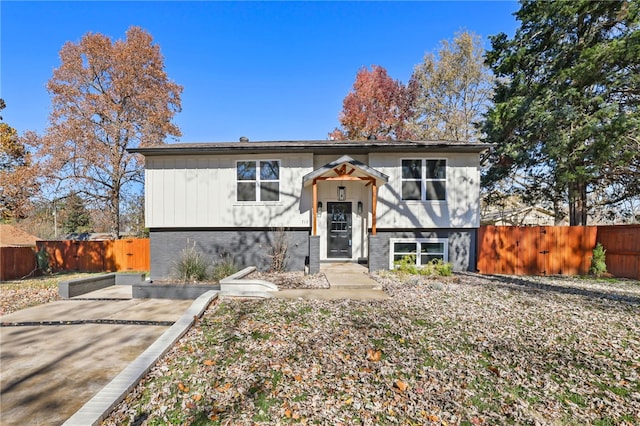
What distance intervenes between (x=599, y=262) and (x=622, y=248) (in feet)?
2.56

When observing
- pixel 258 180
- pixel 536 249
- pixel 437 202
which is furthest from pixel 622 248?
pixel 258 180

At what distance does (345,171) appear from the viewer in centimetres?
966

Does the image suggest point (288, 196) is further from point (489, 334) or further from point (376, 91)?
point (376, 91)

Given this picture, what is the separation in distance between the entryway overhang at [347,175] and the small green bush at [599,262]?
803 cm

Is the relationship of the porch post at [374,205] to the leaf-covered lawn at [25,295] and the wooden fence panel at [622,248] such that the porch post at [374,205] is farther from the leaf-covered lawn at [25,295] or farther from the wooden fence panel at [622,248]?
the leaf-covered lawn at [25,295]

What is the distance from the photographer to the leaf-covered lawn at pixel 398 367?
2.85 m

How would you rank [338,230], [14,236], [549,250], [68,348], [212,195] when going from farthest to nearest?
[14,236]
[338,230]
[549,250]
[212,195]
[68,348]

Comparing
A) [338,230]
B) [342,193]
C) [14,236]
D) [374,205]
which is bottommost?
[14,236]

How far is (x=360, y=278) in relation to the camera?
8023mm

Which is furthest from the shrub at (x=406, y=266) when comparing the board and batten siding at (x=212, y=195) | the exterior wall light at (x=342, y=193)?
the board and batten siding at (x=212, y=195)

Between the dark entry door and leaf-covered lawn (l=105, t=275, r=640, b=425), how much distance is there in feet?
16.0

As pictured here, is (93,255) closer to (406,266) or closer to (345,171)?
(345,171)

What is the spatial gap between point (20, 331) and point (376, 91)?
2411 centimetres

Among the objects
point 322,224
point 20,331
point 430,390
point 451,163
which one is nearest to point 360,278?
point 322,224
